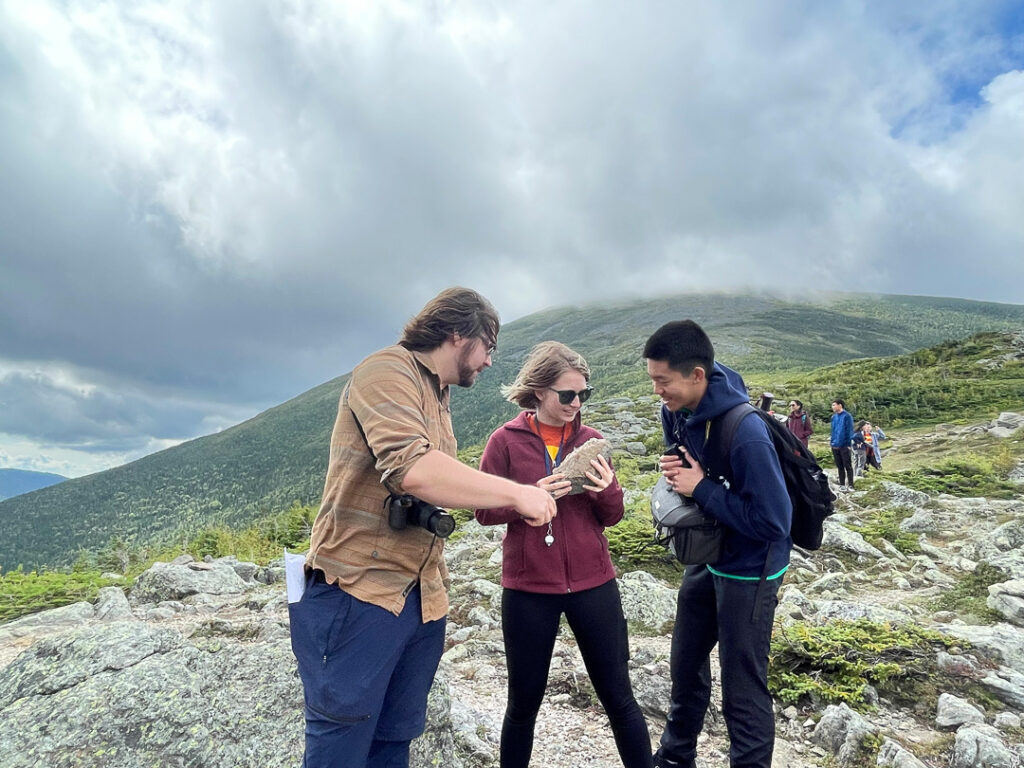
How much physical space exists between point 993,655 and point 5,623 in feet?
37.4

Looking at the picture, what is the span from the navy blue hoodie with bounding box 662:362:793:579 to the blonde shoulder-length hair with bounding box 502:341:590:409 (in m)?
0.81

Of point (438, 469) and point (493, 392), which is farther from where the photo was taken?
point (493, 392)

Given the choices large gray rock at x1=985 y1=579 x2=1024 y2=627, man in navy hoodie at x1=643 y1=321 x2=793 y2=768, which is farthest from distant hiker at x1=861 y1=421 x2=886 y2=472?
man in navy hoodie at x1=643 y1=321 x2=793 y2=768

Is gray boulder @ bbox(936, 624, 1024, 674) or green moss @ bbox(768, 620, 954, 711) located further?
gray boulder @ bbox(936, 624, 1024, 674)

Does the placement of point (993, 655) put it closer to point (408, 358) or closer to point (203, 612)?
point (408, 358)

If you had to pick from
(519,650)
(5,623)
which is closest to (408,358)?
(519,650)

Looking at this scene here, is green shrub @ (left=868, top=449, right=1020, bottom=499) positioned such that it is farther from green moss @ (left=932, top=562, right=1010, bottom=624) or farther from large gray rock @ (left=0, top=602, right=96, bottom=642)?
large gray rock @ (left=0, top=602, right=96, bottom=642)

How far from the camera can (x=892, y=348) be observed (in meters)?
140

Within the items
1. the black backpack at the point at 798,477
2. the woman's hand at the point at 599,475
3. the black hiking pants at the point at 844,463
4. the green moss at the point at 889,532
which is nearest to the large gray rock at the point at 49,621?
the woman's hand at the point at 599,475

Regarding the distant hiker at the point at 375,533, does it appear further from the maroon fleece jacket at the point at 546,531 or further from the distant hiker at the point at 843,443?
the distant hiker at the point at 843,443

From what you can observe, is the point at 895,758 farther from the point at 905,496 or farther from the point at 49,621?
the point at 905,496

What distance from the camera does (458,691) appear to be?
16.6ft

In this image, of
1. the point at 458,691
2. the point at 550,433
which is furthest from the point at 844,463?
the point at 550,433

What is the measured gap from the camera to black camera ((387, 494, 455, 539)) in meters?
2.13
